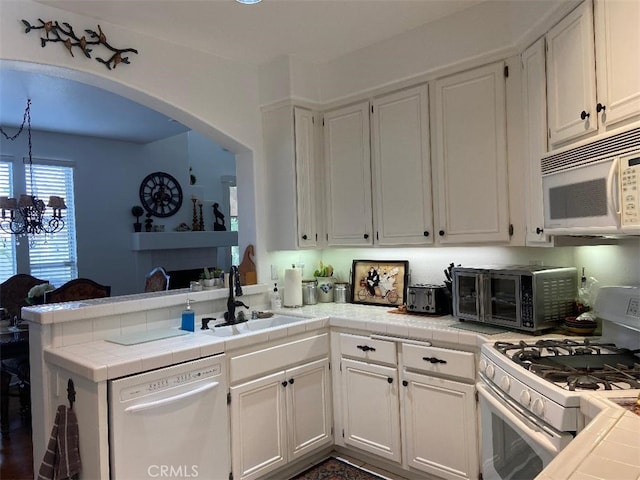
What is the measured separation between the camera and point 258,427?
2.55 m

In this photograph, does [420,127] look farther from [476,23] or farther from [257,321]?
[257,321]

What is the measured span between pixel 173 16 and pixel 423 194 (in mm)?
1855

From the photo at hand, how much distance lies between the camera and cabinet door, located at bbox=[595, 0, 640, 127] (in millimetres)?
1664

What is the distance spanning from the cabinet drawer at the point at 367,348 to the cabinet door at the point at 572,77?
1430mm

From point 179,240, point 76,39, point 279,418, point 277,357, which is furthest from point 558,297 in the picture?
point 179,240

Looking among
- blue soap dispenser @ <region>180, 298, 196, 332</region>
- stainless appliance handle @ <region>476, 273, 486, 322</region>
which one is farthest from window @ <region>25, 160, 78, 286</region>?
stainless appliance handle @ <region>476, 273, 486, 322</region>

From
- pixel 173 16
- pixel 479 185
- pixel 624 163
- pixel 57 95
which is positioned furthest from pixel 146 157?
pixel 624 163

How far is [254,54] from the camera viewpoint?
128 inches

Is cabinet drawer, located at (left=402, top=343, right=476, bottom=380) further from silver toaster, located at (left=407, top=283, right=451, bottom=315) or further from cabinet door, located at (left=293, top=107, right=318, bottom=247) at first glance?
cabinet door, located at (left=293, top=107, right=318, bottom=247)

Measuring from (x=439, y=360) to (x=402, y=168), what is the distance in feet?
4.22

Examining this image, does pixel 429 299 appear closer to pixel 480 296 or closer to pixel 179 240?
pixel 480 296

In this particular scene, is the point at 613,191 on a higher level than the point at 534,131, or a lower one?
lower

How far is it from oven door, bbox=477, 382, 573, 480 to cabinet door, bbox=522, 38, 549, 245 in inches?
34.4

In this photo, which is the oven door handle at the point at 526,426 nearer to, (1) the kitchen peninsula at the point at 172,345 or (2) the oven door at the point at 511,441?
(2) the oven door at the point at 511,441
